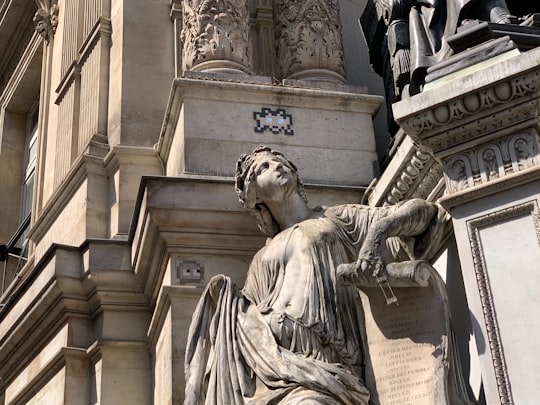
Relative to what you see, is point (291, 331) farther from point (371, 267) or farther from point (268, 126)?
point (268, 126)

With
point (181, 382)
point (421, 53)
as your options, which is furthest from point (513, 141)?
point (181, 382)

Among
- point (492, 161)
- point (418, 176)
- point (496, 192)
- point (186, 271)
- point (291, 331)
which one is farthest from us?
point (186, 271)

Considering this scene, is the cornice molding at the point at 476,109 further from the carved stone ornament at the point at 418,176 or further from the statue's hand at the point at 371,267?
the statue's hand at the point at 371,267

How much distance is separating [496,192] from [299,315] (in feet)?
4.21

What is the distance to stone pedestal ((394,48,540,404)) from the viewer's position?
4.76m

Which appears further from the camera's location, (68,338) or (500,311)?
(68,338)

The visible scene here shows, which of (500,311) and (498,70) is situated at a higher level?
(498,70)

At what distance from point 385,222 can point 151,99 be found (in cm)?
435

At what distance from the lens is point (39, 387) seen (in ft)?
27.9

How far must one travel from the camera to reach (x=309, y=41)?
8.98 m

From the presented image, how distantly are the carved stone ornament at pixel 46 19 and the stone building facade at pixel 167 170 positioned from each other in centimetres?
198

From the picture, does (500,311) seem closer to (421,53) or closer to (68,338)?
(421,53)

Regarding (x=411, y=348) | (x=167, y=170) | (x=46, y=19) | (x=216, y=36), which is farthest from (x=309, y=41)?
(x=46, y=19)

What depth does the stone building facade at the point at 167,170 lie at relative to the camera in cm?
719
